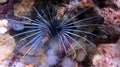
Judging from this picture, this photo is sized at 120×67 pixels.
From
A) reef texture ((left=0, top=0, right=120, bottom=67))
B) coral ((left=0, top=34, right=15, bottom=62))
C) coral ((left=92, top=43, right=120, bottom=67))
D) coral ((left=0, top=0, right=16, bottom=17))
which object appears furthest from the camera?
coral ((left=0, top=0, right=16, bottom=17))

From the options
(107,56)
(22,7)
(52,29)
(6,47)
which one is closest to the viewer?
(107,56)

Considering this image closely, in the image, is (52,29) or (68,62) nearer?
(52,29)

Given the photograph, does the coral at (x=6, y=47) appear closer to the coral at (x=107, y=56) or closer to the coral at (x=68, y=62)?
the coral at (x=68, y=62)

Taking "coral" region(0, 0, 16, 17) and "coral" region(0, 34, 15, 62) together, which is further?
"coral" region(0, 0, 16, 17)

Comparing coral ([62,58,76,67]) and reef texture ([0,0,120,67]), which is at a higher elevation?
reef texture ([0,0,120,67])

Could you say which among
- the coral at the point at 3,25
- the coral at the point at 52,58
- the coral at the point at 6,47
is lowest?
the coral at the point at 52,58

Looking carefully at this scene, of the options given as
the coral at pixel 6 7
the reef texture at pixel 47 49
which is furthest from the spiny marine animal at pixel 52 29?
the coral at pixel 6 7

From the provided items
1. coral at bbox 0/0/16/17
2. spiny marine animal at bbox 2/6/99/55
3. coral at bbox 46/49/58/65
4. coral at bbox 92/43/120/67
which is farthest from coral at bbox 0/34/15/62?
coral at bbox 92/43/120/67

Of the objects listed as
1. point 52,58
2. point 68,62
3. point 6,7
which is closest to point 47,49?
point 52,58

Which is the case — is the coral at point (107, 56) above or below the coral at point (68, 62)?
above

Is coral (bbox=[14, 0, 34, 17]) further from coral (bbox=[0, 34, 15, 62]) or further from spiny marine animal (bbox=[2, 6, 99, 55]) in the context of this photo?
coral (bbox=[0, 34, 15, 62])

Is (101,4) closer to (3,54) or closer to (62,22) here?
(62,22)

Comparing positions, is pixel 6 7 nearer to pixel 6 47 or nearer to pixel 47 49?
pixel 6 47
